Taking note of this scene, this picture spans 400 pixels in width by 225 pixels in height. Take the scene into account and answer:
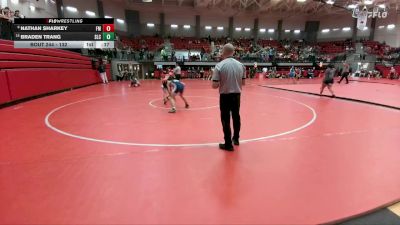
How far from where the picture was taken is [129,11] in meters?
37.2

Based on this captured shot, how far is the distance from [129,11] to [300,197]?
39.8 metres

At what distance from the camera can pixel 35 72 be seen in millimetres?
11031

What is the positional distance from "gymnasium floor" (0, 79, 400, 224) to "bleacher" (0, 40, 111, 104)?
3713mm

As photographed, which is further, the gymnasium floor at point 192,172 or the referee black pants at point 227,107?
the referee black pants at point 227,107

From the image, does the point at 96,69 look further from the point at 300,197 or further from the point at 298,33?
the point at 298,33

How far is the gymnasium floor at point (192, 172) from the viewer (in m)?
2.46

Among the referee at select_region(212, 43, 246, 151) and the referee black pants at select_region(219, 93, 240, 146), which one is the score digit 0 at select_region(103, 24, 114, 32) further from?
the referee black pants at select_region(219, 93, 240, 146)

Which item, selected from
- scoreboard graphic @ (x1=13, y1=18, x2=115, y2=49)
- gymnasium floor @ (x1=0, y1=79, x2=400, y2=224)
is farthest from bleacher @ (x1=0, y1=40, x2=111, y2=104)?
gymnasium floor @ (x1=0, y1=79, x2=400, y2=224)

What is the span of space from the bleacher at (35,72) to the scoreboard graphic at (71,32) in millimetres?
2079

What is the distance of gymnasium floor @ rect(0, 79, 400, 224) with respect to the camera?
246 cm

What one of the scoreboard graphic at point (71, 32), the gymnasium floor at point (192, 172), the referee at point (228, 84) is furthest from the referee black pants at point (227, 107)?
the scoreboard graphic at point (71, 32)

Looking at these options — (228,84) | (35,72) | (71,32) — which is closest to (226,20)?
(35,72)

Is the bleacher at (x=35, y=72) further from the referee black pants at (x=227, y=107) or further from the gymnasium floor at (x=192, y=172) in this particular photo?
the referee black pants at (x=227, y=107)

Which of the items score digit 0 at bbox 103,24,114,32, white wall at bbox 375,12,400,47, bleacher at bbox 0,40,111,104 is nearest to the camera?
score digit 0 at bbox 103,24,114,32
